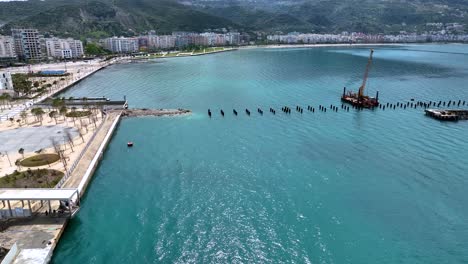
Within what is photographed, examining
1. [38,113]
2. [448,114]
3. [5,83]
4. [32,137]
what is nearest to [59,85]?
Result: [5,83]

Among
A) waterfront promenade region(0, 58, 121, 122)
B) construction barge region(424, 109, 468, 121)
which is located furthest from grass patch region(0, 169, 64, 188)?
construction barge region(424, 109, 468, 121)

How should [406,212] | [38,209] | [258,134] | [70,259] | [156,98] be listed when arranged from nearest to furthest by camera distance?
[70,259] < [38,209] < [406,212] < [258,134] < [156,98]

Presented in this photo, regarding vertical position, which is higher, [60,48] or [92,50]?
[60,48]

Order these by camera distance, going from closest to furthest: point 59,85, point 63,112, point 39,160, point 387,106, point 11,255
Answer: point 11,255 < point 39,160 < point 63,112 < point 387,106 < point 59,85

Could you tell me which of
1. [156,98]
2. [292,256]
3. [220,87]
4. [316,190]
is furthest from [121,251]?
[220,87]

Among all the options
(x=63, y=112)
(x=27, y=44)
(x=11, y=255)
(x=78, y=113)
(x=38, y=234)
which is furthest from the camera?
(x=27, y=44)

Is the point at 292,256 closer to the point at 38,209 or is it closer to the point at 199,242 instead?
the point at 199,242

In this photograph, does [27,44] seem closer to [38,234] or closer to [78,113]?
[78,113]

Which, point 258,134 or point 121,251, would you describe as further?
point 258,134
